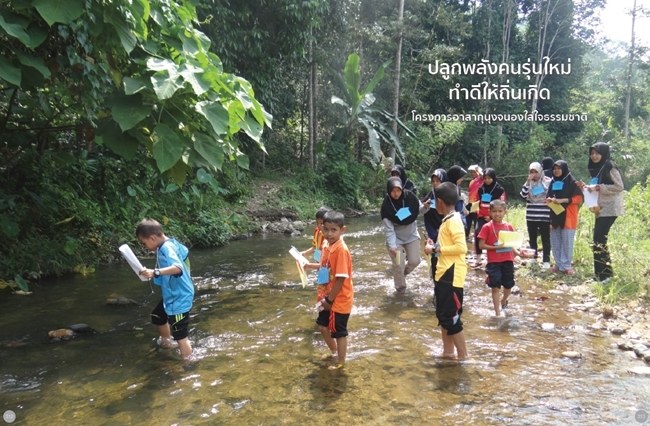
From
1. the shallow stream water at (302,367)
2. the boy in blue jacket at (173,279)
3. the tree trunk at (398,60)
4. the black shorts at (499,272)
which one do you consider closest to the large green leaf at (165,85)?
the boy in blue jacket at (173,279)

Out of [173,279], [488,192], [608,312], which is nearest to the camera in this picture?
[173,279]

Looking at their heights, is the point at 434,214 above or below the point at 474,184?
below

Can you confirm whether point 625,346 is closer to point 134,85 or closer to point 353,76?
point 134,85

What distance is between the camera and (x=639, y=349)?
13.9ft

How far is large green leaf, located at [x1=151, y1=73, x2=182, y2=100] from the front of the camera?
8.30 feet

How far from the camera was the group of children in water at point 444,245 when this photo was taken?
4039mm

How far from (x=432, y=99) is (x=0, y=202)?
21232 millimetres

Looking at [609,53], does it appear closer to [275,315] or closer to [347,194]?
[347,194]

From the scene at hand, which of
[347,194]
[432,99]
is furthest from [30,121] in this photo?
[432,99]

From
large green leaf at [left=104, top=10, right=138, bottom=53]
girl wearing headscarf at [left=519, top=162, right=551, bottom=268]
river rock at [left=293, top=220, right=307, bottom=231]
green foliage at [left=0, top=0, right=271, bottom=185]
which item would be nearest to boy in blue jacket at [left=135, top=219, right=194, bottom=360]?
green foliage at [left=0, top=0, right=271, bottom=185]

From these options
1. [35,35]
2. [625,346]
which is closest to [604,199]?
[625,346]

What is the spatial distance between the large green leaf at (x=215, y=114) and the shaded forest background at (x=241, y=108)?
1 centimetres

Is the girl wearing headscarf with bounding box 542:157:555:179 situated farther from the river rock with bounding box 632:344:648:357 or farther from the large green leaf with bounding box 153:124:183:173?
the large green leaf with bounding box 153:124:183:173

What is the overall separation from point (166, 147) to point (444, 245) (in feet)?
8.56
